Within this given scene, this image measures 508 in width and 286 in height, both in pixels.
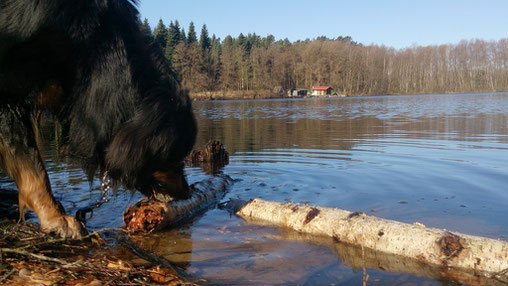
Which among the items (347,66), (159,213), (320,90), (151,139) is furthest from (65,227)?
(347,66)

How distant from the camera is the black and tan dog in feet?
8.90

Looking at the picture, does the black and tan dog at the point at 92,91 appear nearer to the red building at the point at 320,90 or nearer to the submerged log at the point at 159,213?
the submerged log at the point at 159,213

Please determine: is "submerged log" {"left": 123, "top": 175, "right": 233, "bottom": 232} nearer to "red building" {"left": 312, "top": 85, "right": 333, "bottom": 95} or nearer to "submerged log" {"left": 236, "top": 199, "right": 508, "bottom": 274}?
"submerged log" {"left": 236, "top": 199, "right": 508, "bottom": 274}

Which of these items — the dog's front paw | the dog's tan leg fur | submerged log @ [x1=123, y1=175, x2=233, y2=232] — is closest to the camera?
the dog's tan leg fur

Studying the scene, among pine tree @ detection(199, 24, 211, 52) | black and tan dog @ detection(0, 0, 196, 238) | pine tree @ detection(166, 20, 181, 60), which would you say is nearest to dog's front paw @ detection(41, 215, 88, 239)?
black and tan dog @ detection(0, 0, 196, 238)

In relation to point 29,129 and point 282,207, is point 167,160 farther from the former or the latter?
point 282,207

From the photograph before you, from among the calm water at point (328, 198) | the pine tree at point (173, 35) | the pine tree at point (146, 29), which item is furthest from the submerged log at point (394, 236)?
the pine tree at point (173, 35)

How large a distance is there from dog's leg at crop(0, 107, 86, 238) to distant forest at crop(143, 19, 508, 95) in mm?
59760

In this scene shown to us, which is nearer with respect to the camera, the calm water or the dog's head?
the dog's head

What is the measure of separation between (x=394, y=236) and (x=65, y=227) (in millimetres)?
2960

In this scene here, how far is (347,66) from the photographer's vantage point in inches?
3506

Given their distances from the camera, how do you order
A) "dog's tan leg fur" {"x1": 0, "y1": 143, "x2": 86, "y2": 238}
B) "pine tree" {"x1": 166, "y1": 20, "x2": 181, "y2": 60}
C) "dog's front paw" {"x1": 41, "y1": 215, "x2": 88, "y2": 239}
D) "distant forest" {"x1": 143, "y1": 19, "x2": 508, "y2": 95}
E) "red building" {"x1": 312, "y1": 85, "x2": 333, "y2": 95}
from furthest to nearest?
"red building" {"x1": 312, "y1": 85, "x2": 333, "y2": 95}, "distant forest" {"x1": 143, "y1": 19, "x2": 508, "y2": 95}, "pine tree" {"x1": 166, "y1": 20, "x2": 181, "y2": 60}, "dog's front paw" {"x1": 41, "y1": 215, "x2": 88, "y2": 239}, "dog's tan leg fur" {"x1": 0, "y1": 143, "x2": 86, "y2": 238}

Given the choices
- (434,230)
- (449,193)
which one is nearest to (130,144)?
(434,230)

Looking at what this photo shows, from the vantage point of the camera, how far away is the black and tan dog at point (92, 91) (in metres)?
2.71
